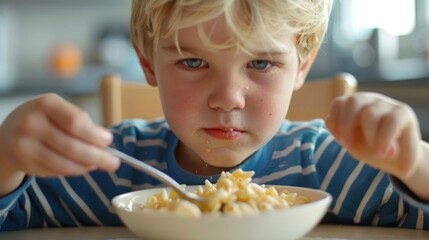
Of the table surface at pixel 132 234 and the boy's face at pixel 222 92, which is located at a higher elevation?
the boy's face at pixel 222 92

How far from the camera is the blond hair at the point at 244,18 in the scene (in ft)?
2.82

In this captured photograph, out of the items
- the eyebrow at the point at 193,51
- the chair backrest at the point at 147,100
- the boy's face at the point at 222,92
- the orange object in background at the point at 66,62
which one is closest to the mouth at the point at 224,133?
the boy's face at the point at 222,92

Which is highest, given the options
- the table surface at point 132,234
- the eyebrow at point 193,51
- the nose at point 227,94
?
the eyebrow at point 193,51

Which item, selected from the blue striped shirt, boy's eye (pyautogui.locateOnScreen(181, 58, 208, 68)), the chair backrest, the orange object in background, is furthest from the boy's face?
the orange object in background

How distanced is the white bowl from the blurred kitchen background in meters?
1.95

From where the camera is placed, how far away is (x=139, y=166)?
27.8 inches

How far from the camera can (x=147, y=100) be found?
151 cm

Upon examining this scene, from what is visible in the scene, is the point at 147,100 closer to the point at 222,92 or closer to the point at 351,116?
the point at 222,92

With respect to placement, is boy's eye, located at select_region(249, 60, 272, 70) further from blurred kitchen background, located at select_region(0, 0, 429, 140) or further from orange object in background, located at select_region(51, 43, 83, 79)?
orange object in background, located at select_region(51, 43, 83, 79)

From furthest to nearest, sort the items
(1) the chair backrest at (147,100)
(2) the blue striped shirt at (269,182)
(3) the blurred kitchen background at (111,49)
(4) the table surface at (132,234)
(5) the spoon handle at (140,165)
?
(3) the blurred kitchen background at (111,49)
(1) the chair backrest at (147,100)
(2) the blue striped shirt at (269,182)
(4) the table surface at (132,234)
(5) the spoon handle at (140,165)

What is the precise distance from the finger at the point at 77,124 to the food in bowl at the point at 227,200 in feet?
0.32

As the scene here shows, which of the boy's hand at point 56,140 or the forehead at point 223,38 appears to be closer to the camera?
the boy's hand at point 56,140

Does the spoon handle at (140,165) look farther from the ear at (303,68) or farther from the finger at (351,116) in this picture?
the ear at (303,68)

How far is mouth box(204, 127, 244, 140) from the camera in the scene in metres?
0.91
